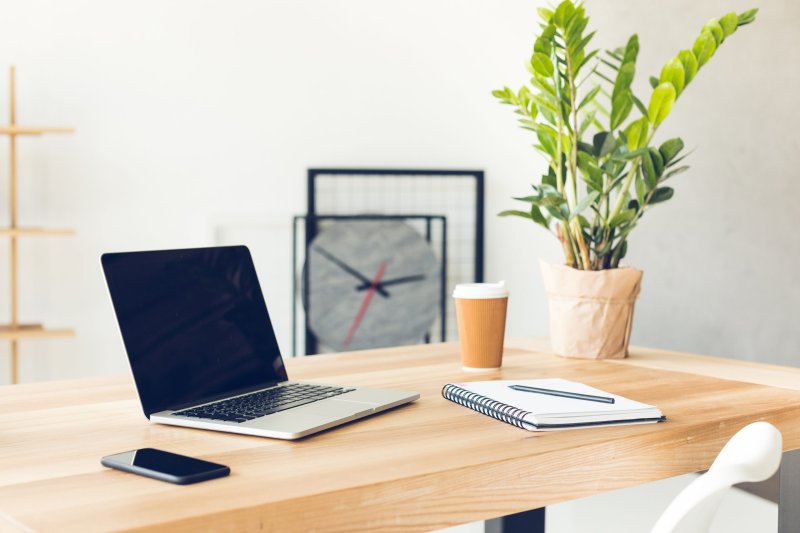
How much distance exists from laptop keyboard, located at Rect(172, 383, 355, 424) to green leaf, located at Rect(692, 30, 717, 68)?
2.64 ft

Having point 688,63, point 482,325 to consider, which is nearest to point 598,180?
point 688,63

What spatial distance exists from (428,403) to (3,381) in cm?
214

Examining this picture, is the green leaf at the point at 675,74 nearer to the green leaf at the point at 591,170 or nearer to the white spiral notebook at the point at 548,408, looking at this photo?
the green leaf at the point at 591,170

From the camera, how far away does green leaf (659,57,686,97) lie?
1.41 m

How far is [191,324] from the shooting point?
1027 mm

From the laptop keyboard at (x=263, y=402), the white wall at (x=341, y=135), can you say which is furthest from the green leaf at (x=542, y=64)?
the white wall at (x=341, y=135)

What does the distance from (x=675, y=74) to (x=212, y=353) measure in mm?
873

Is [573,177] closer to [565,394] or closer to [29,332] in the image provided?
[565,394]

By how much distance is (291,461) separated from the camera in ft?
2.56

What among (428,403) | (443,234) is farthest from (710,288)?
(428,403)

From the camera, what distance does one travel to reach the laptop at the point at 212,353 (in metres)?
0.93

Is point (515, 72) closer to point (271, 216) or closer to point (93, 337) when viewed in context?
point (271, 216)

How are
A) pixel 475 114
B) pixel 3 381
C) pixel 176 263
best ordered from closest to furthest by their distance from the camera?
pixel 176 263 → pixel 3 381 → pixel 475 114

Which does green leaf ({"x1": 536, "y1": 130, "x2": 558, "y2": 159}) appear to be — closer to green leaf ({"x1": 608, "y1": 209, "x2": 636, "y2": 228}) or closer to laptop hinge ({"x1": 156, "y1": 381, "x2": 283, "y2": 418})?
green leaf ({"x1": 608, "y1": 209, "x2": 636, "y2": 228})
